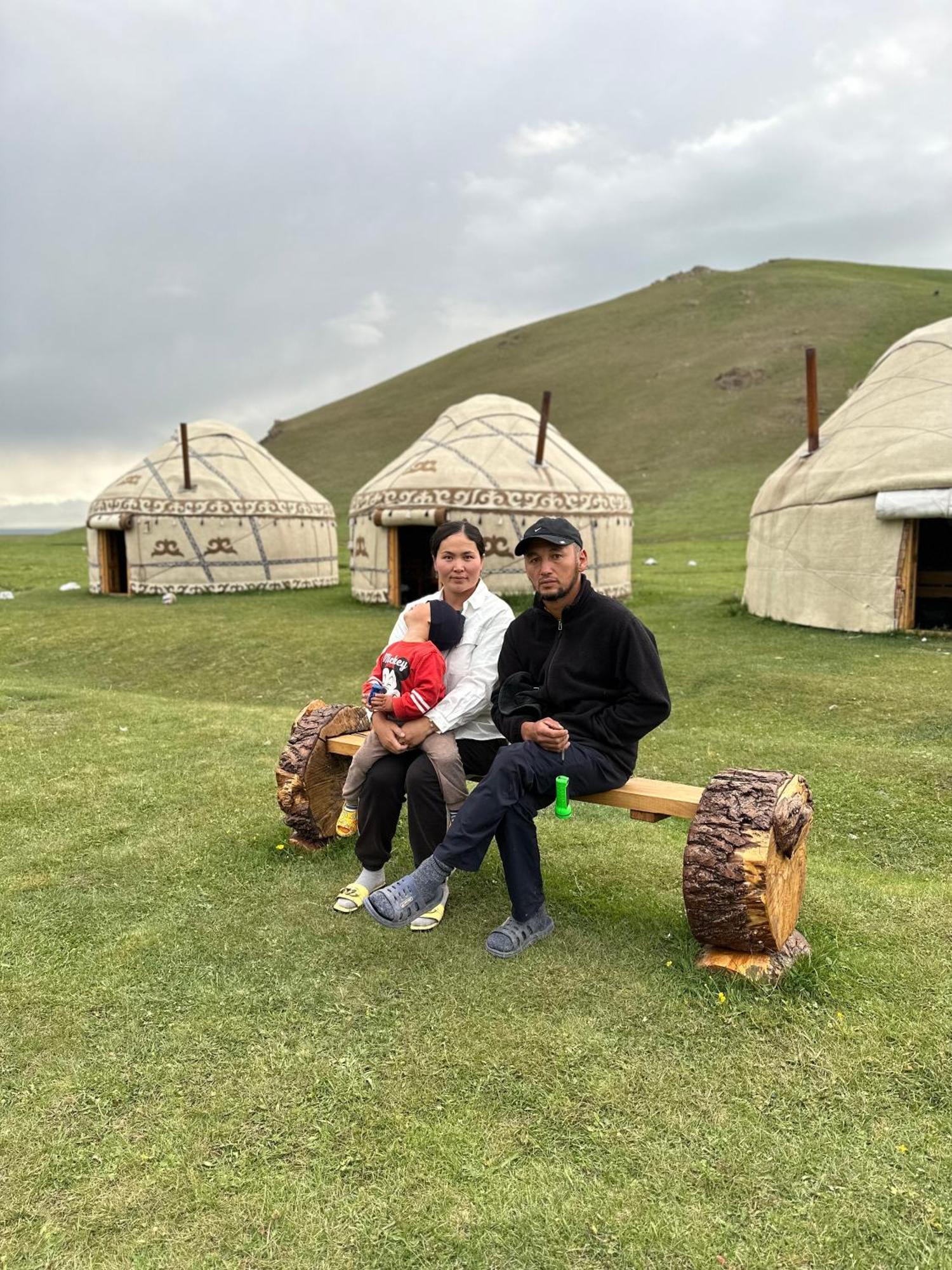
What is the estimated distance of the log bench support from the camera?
7.72ft

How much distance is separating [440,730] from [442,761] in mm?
109

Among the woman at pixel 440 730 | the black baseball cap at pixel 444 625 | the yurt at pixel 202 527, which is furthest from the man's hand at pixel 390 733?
the yurt at pixel 202 527

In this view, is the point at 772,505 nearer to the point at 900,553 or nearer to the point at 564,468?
the point at 900,553

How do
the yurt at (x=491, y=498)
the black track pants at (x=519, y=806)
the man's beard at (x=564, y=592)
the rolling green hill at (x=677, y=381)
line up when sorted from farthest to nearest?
the rolling green hill at (x=677, y=381)
the yurt at (x=491, y=498)
the man's beard at (x=564, y=592)
the black track pants at (x=519, y=806)

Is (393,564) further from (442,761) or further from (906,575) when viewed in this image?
(442,761)

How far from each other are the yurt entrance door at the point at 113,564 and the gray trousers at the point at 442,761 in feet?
44.0

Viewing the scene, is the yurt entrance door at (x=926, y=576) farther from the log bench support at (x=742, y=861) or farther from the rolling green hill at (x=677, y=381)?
the rolling green hill at (x=677, y=381)

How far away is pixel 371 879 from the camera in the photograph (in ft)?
9.71

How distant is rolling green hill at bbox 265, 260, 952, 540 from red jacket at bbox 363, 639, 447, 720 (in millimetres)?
25498

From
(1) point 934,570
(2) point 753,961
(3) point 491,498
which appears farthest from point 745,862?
(1) point 934,570

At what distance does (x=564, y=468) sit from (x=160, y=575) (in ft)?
23.9

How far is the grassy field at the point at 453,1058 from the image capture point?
161cm

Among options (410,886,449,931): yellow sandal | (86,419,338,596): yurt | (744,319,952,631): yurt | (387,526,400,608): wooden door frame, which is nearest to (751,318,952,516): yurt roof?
(744,319,952,631): yurt

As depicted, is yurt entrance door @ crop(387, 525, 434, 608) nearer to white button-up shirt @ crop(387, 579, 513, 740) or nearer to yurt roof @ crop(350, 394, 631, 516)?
yurt roof @ crop(350, 394, 631, 516)
